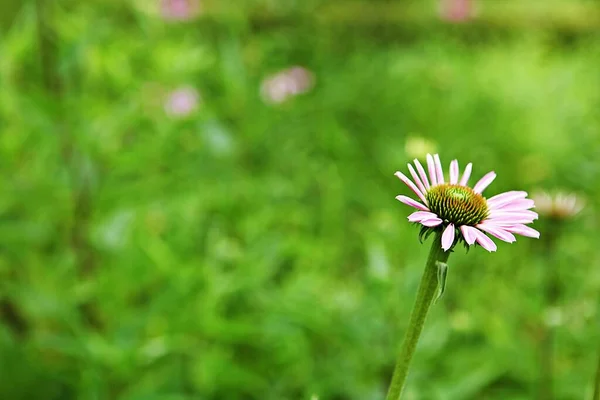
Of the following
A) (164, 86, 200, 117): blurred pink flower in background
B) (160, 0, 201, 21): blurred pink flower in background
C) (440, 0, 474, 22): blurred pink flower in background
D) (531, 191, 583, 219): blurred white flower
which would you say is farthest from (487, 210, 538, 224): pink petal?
(440, 0, 474, 22): blurred pink flower in background

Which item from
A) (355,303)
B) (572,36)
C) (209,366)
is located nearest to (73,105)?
(209,366)

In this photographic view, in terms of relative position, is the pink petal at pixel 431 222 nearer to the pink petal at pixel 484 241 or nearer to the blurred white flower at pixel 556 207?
the pink petal at pixel 484 241

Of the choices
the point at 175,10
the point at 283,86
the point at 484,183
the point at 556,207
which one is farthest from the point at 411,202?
the point at 175,10

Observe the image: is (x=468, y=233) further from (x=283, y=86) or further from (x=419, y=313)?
(x=283, y=86)

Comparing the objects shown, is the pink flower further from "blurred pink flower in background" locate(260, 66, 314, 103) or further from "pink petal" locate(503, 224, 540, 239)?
"blurred pink flower in background" locate(260, 66, 314, 103)

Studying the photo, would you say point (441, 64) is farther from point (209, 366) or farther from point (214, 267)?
point (209, 366)

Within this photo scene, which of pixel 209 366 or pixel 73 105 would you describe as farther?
pixel 73 105
